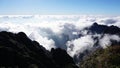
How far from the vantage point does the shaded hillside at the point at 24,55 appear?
12025 cm

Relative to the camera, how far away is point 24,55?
13225 cm

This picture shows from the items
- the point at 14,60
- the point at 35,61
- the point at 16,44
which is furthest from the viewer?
the point at 16,44

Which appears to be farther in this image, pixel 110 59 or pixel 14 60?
pixel 14 60

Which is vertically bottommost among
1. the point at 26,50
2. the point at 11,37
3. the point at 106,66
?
the point at 106,66

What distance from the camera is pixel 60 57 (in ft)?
526

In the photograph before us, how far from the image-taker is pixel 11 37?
15388cm

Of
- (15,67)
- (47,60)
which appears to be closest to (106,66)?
(15,67)

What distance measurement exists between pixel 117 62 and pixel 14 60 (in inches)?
2677

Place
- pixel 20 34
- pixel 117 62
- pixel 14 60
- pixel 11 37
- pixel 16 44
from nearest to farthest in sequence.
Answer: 1. pixel 117 62
2. pixel 14 60
3. pixel 16 44
4. pixel 11 37
5. pixel 20 34

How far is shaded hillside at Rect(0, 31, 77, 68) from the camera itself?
12025cm

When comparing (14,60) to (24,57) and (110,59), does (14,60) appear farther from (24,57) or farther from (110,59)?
(110,59)

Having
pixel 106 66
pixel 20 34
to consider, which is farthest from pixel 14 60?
pixel 106 66

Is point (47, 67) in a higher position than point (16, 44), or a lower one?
lower

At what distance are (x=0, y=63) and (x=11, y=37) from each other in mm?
42257
